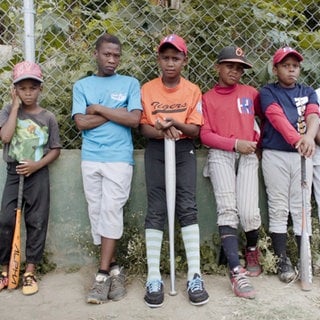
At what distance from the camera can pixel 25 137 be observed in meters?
3.73

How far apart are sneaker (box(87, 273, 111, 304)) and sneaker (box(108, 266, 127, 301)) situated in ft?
0.10

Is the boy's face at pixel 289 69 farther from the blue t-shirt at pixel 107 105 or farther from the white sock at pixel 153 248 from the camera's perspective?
the white sock at pixel 153 248

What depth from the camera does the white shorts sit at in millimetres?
3705

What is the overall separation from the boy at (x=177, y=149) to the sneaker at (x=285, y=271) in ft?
2.27

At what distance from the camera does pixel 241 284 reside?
3621mm

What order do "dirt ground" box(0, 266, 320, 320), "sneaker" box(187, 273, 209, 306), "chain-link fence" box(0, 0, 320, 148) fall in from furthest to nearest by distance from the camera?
"chain-link fence" box(0, 0, 320, 148) < "sneaker" box(187, 273, 209, 306) < "dirt ground" box(0, 266, 320, 320)

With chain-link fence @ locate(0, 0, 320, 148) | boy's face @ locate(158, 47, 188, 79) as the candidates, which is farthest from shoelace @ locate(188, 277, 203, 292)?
boy's face @ locate(158, 47, 188, 79)

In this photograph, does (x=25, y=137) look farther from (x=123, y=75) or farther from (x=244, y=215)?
(x=244, y=215)

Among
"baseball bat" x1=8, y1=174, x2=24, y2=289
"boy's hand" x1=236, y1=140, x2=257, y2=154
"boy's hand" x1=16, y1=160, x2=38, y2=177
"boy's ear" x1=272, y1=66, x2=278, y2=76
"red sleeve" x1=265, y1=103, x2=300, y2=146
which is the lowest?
"baseball bat" x1=8, y1=174, x2=24, y2=289

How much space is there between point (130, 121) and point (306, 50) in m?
1.83

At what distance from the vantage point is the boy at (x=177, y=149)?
3662 mm

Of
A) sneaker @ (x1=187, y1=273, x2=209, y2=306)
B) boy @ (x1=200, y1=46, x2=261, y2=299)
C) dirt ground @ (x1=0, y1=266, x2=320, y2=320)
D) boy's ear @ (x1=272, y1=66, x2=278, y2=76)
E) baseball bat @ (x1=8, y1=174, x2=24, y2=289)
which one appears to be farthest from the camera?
boy's ear @ (x1=272, y1=66, x2=278, y2=76)

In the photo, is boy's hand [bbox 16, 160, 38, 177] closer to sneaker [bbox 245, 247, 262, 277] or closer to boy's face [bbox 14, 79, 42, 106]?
boy's face [bbox 14, 79, 42, 106]

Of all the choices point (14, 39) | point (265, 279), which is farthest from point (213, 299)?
point (14, 39)
